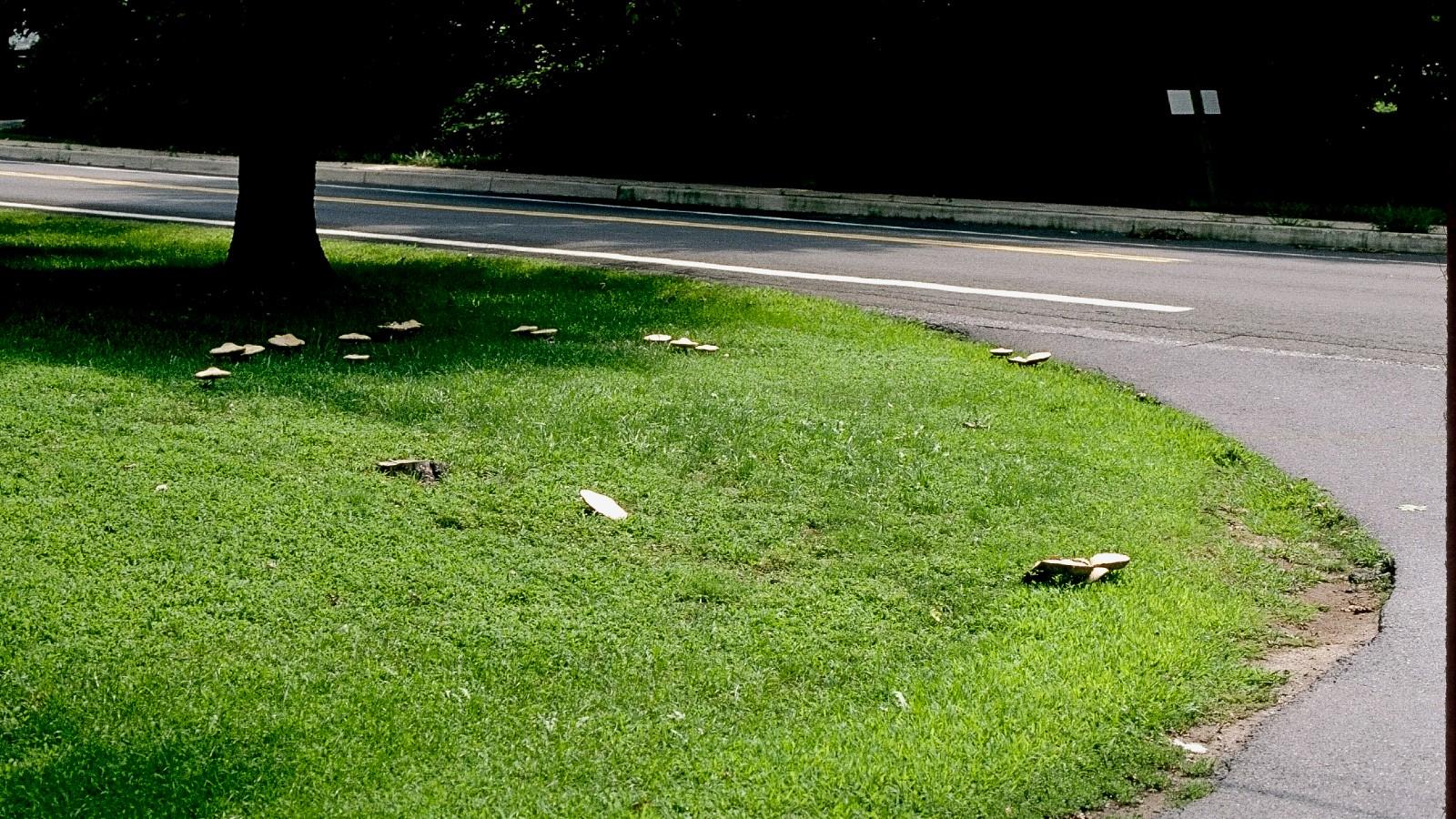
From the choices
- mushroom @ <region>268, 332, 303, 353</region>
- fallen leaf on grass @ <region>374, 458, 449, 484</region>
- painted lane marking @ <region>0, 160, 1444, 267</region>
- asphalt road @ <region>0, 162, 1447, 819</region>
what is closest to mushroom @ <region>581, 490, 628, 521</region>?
fallen leaf on grass @ <region>374, 458, 449, 484</region>

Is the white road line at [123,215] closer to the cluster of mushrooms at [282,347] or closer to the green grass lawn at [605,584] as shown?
the cluster of mushrooms at [282,347]

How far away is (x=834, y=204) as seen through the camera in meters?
18.8

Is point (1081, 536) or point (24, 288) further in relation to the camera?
point (24, 288)

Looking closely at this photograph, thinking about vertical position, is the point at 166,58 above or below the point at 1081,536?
above

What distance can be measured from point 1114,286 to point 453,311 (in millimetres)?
5156

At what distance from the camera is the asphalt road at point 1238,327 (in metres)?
3.54

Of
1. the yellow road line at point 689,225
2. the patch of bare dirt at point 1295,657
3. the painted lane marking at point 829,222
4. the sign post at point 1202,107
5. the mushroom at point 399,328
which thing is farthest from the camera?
the sign post at point 1202,107

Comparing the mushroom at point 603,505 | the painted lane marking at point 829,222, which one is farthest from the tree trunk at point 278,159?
the painted lane marking at point 829,222

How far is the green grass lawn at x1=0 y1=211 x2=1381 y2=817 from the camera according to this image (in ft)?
10.7

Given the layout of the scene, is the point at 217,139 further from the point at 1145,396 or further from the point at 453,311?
the point at 1145,396

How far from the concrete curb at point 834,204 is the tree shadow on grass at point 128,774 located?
14.1 meters

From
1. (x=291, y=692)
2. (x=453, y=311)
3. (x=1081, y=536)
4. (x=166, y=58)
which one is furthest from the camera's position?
(x=166, y=58)

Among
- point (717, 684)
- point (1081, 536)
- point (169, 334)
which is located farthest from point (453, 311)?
point (717, 684)

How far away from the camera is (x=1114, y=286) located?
1136 cm
